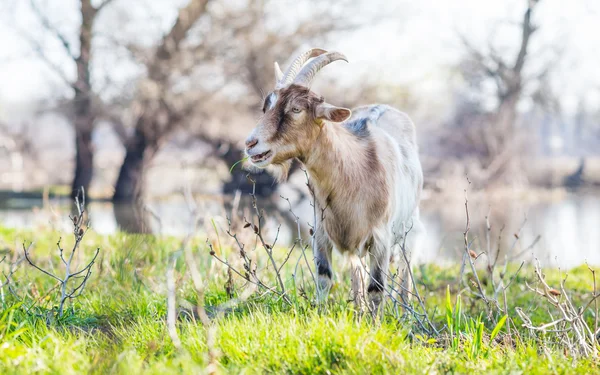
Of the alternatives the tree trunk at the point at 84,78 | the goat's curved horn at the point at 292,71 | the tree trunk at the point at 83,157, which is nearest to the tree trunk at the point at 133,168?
the tree trunk at the point at 83,157

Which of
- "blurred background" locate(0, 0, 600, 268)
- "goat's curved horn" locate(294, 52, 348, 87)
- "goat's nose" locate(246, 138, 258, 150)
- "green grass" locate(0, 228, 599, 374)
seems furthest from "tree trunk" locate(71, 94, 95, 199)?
"goat's nose" locate(246, 138, 258, 150)

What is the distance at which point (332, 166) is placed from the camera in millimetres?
4121

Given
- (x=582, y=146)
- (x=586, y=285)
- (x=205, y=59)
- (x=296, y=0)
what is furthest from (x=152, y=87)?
(x=582, y=146)

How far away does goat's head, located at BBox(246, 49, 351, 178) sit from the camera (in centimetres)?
382

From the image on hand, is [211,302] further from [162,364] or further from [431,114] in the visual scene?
[431,114]

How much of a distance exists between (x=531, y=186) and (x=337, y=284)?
2221cm

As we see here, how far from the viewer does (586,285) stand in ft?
20.3

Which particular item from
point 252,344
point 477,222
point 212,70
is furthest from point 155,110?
point 252,344

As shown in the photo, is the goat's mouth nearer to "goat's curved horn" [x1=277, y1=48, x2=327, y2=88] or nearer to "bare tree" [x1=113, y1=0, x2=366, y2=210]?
"goat's curved horn" [x1=277, y1=48, x2=327, y2=88]

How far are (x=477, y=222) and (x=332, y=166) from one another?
11.2 meters

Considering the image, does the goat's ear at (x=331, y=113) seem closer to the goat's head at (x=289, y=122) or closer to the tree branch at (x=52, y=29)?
the goat's head at (x=289, y=122)


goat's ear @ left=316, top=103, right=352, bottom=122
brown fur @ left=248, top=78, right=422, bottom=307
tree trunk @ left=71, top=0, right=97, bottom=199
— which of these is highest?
tree trunk @ left=71, top=0, right=97, bottom=199

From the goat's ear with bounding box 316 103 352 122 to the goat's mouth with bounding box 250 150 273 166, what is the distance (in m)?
0.42

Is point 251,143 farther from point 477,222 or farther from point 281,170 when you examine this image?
point 477,222
